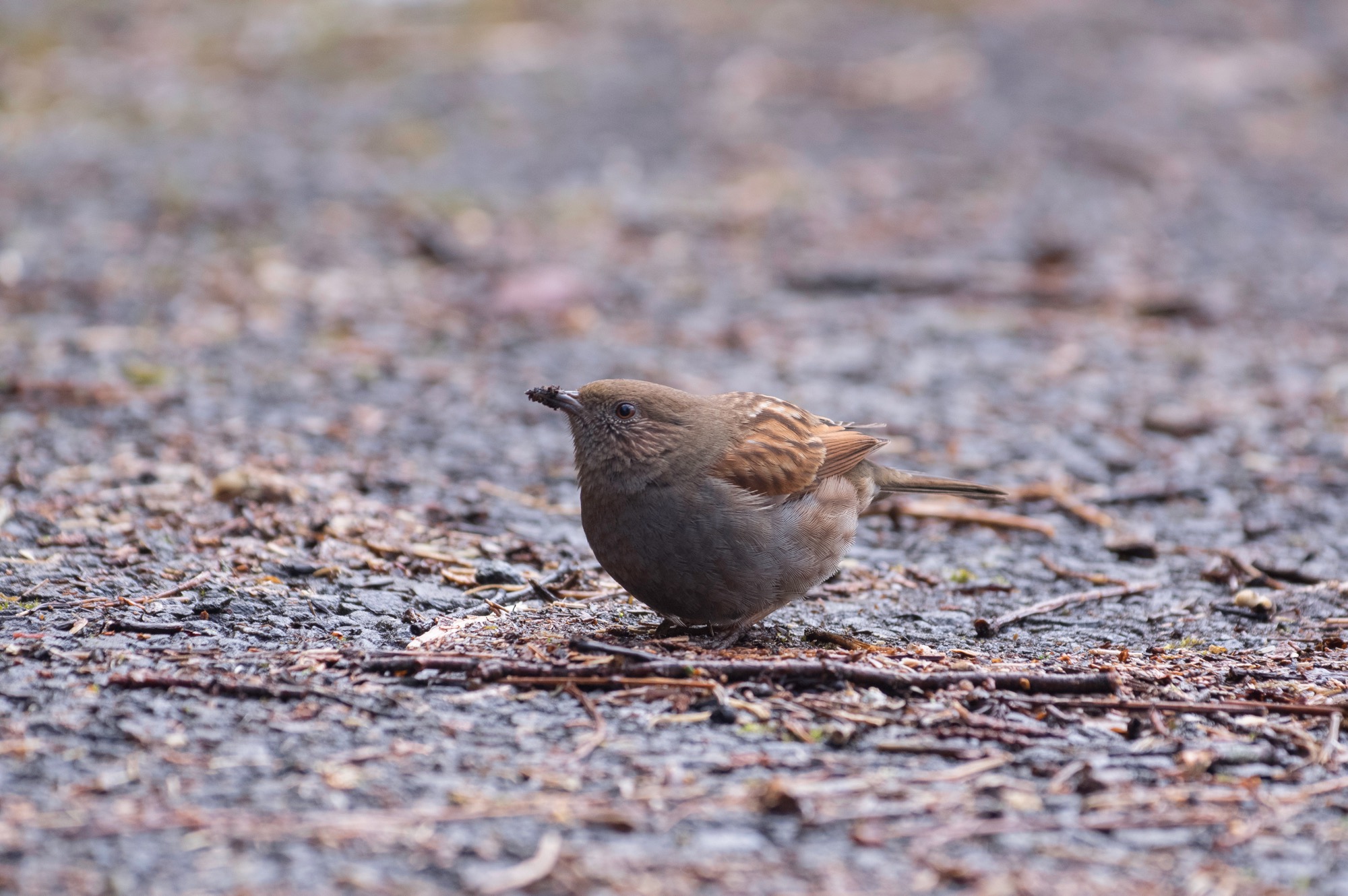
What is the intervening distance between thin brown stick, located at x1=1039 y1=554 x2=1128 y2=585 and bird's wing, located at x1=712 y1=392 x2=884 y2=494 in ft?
3.18

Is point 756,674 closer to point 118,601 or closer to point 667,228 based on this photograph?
point 118,601

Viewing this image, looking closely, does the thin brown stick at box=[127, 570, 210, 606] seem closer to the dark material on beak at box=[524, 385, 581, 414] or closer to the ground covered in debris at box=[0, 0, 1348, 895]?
the ground covered in debris at box=[0, 0, 1348, 895]

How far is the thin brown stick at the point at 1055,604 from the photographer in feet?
17.0

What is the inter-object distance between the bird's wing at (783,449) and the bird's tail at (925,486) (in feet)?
0.50

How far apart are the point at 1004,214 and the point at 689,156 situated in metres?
3.00

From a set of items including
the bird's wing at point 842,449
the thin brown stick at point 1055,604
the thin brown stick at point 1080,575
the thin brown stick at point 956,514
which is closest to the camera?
the thin brown stick at point 1055,604

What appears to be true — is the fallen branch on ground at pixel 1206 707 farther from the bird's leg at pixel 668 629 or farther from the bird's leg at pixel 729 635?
the bird's leg at pixel 668 629

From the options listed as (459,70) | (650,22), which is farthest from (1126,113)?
(459,70)

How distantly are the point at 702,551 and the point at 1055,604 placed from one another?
1.65 m

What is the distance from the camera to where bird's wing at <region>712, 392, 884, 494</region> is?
5.07 meters

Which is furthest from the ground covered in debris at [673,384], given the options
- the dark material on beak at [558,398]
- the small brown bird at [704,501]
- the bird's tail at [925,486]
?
the dark material on beak at [558,398]

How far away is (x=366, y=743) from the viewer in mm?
3742

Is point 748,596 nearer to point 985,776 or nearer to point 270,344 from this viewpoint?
point 985,776

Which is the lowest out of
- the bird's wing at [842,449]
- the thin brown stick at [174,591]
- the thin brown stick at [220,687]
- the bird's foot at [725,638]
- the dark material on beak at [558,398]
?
the bird's foot at [725,638]
